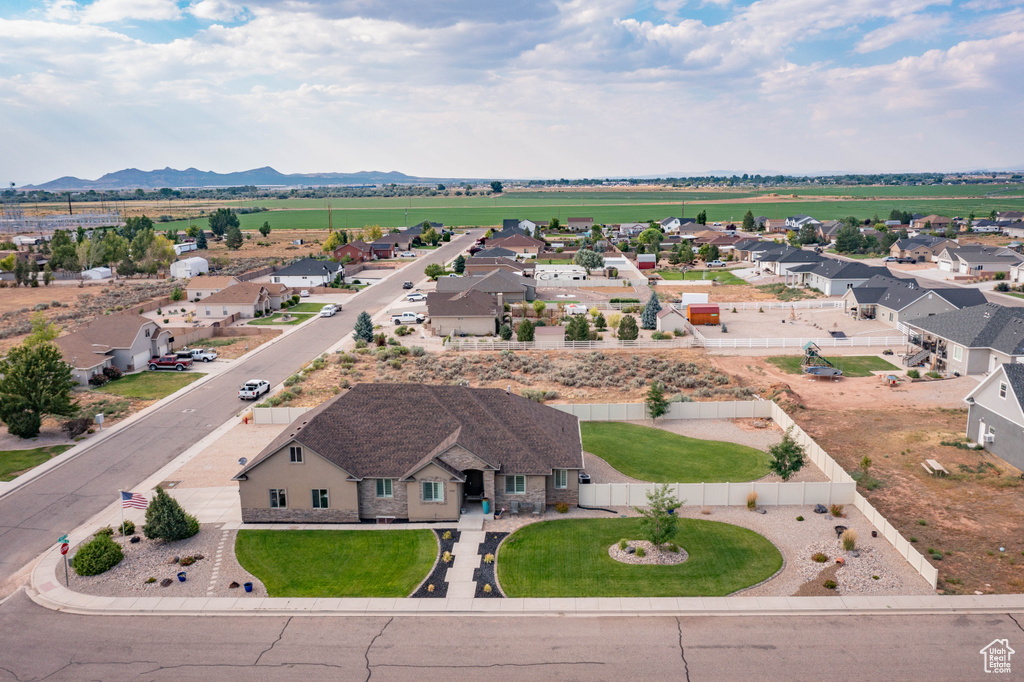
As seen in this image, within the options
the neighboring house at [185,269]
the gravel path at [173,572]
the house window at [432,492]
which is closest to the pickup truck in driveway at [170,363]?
the gravel path at [173,572]

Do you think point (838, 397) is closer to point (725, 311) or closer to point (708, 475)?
point (708, 475)

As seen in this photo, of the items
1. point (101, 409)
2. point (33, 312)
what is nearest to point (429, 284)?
point (33, 312)

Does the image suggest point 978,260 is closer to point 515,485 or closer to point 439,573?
point 515,485

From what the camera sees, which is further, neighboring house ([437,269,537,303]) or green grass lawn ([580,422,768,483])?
neighboring house ([437,269,537,303])

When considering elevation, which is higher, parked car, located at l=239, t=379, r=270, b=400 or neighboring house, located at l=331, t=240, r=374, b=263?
neighboring house, located at l=331, t=240, r=374, b=263

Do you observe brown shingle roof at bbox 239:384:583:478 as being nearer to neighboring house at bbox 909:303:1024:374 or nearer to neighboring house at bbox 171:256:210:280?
neighboring house at bbox 909:303:1024:374

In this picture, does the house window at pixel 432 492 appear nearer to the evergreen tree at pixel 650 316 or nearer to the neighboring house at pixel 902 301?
the evergreen tree at pixel 650 316

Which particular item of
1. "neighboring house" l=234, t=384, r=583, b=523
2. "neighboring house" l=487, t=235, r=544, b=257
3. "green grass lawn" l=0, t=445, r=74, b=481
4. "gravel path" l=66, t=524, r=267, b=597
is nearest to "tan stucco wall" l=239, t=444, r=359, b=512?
"neighboring house" l=234, t=384, r=583, b=523

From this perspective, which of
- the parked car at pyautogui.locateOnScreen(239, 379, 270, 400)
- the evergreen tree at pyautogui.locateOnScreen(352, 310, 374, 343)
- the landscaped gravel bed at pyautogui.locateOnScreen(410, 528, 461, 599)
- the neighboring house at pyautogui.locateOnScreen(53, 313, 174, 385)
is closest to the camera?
the landscaped gravel bed at pyautogui.locateOnScreen(410, 528, 461, 599)
